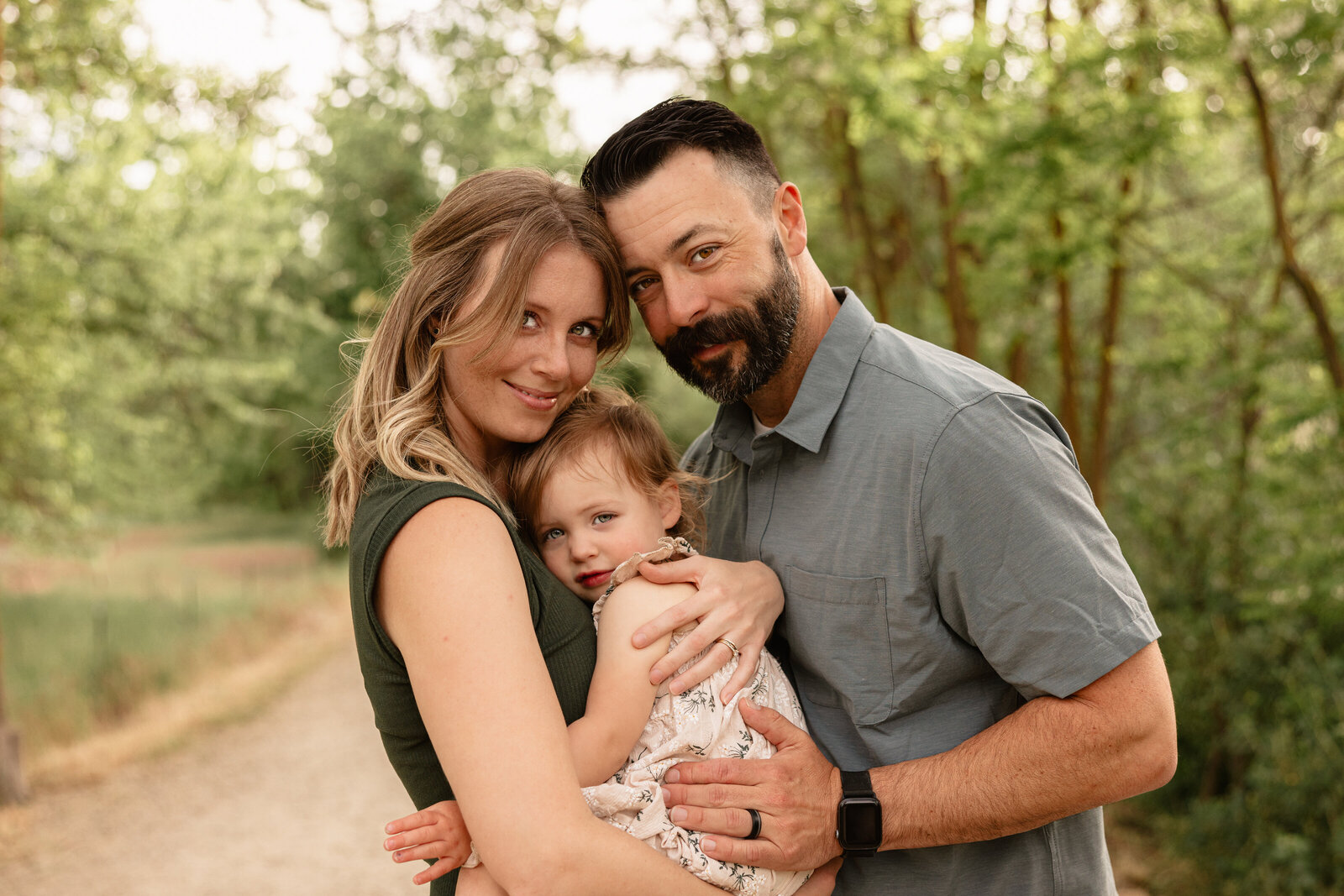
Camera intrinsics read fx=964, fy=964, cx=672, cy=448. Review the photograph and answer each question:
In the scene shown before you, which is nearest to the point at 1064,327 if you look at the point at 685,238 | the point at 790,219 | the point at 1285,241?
the point at 1285,241

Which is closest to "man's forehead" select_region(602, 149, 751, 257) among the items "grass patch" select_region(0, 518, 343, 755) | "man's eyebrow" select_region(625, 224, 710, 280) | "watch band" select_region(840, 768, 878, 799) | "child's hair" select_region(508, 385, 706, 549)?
"man's eyebrow" select_region(625, 224, 710, 280)

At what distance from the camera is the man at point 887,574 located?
1.67 m

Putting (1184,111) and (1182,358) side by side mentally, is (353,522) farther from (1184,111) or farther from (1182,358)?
(1182,358)

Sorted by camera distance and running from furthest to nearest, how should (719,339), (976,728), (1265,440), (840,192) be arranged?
(840,192)
(1265,440)
(719,339)
(976,728)

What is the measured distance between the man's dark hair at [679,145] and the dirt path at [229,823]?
6217 millimetres

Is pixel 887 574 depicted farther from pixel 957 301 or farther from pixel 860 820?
pixel 957 301

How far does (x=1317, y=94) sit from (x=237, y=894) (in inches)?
367

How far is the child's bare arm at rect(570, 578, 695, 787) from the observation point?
1.77m

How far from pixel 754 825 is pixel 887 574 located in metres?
0.53

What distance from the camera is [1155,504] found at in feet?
24.6

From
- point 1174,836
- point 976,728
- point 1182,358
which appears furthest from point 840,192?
point 976,728

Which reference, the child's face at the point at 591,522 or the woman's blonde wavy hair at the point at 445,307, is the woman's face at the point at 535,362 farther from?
the child's face at the point at 591,522

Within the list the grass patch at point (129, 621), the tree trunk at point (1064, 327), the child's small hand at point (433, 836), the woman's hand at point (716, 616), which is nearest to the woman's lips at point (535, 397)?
the woman's hand at point (716, 616)

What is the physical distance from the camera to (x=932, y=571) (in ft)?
5.94
